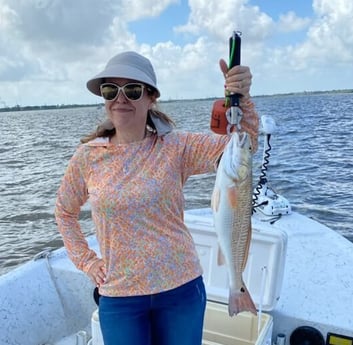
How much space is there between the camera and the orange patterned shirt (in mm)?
2113

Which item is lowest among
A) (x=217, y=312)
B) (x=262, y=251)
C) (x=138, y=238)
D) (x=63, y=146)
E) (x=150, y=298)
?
(x=63, y=146)

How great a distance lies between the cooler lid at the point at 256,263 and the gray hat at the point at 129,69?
1583mm

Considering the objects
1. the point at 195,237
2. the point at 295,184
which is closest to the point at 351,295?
the point at 195,237

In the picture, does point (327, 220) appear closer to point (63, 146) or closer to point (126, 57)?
point (126, 57)

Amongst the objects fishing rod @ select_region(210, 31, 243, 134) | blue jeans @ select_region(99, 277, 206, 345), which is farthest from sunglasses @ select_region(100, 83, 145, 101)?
blue jeans @ select_region(99, 277, 206, 345)

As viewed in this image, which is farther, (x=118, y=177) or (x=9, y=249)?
(x=9, y=249)

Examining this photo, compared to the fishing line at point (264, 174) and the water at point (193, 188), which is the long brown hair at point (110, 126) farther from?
the fishing line at point (264, 174)

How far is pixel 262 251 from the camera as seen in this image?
132 inches

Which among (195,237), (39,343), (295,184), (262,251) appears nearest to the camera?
(262,251)

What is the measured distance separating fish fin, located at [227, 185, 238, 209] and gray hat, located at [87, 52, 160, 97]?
0.64 metres

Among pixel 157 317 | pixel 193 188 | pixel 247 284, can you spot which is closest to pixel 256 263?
pixel 247 284

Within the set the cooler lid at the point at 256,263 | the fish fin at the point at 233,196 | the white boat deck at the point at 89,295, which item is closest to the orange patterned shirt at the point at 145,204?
the fish fin at the point at 233,196

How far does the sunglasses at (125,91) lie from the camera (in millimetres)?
2131

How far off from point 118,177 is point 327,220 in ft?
27.2
